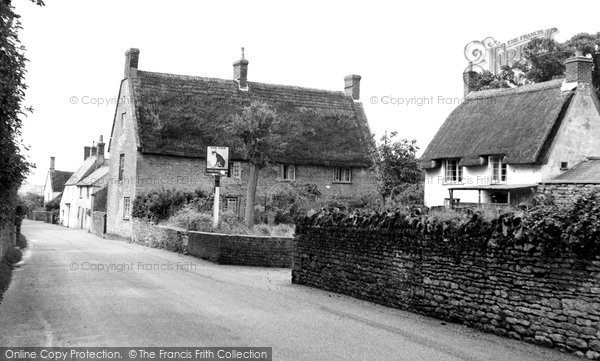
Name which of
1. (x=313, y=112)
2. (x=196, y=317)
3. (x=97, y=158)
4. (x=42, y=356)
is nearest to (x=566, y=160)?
(x=313, y=112)

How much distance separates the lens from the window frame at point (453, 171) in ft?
125

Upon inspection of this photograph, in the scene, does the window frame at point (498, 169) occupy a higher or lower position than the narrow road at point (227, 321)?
higher

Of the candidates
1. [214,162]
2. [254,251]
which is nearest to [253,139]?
[214,162]

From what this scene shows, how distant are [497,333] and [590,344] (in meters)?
1.88

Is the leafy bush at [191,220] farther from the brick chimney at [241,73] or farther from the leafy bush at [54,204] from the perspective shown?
the leafy bush at [54,204]

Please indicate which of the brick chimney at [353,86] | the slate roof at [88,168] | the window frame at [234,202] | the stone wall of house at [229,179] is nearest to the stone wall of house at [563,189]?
the stone wall of house at [229,179]

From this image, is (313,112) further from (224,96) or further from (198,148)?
(198,148)

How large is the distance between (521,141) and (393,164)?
410 inches

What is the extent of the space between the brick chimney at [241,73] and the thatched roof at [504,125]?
47.4ft

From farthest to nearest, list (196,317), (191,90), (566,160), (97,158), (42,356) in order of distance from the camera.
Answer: (97,158), (191,90), (566,160), (196,317), (42,356)

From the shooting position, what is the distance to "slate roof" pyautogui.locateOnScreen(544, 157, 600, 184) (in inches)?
1207

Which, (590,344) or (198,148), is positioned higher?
(198,148)

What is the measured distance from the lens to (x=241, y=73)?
149ft

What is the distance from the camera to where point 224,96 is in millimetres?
43844
